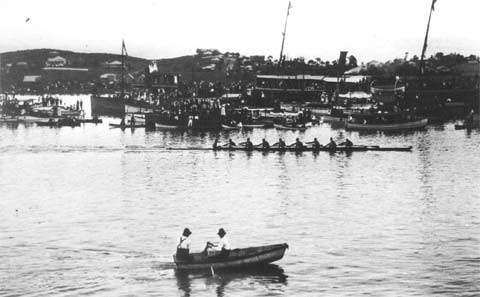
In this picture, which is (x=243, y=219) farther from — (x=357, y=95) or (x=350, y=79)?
(x=350, y=79)

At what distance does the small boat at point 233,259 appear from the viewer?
103 feet

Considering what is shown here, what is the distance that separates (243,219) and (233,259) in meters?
12.5

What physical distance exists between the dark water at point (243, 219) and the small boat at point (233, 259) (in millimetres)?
464

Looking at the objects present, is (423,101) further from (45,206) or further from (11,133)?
(45,206)

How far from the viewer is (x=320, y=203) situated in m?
49.7

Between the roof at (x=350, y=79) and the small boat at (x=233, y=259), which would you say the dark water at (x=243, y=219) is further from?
the roof at (x=350, y=79)

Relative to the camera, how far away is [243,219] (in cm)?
4378

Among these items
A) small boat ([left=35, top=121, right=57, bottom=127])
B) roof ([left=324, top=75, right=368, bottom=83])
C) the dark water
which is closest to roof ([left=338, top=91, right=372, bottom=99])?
roof ([left=324, top=75, right=368, bottom=83])

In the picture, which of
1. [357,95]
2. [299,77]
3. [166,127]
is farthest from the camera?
[299,77]

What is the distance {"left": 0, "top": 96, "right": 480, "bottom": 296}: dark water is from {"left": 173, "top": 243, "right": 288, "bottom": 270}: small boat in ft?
1.52

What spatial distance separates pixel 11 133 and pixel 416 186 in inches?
2731

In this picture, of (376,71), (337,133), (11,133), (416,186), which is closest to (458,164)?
(416,186)

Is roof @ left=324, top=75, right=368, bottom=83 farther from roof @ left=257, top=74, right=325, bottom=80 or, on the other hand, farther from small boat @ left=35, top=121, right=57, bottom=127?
small boat @ left=35, top=121, right=57, bottom=127

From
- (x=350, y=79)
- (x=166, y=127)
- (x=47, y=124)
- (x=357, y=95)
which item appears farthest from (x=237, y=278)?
(x=350, y=79)
